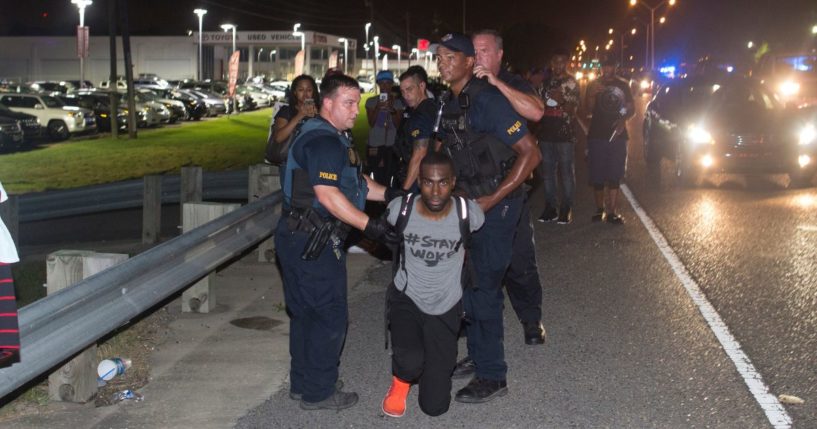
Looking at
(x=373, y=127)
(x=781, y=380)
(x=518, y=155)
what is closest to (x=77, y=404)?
(x=518, y=155)

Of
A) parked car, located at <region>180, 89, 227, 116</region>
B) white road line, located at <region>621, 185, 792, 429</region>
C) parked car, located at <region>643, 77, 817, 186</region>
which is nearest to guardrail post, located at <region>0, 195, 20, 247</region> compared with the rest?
white road line, located at <region>621, 185, 792, 429</region>

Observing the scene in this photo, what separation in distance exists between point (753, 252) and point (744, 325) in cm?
311

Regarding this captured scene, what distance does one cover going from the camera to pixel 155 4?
12394cm

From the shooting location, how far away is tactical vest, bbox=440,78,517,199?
6.06m

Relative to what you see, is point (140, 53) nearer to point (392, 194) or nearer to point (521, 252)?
point (521, 252)

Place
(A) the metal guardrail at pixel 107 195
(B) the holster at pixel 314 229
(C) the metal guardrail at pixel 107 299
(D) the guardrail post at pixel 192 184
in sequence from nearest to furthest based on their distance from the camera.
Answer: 1. (C) the metal guardrail at pixel 107 299
2. (B) the holster at pixel 314 229
3. (D) the guardrail post at pixel 192 184
4. (A) the metal guardrail at pixel 107 195

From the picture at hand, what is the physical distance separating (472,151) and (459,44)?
634mm

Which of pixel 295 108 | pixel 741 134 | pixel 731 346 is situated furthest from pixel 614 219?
pixel 731 346

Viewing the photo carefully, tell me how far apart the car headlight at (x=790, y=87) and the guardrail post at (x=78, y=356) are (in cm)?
2499

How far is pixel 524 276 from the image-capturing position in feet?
23.4

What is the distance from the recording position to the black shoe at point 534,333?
721 centimetres

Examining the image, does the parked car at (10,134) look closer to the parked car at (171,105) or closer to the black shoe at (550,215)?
the parked car at (171,105)

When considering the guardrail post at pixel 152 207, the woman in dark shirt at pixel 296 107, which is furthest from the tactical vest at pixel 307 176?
the guardrail post at pixel 152 207

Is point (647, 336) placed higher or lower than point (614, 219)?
higher
